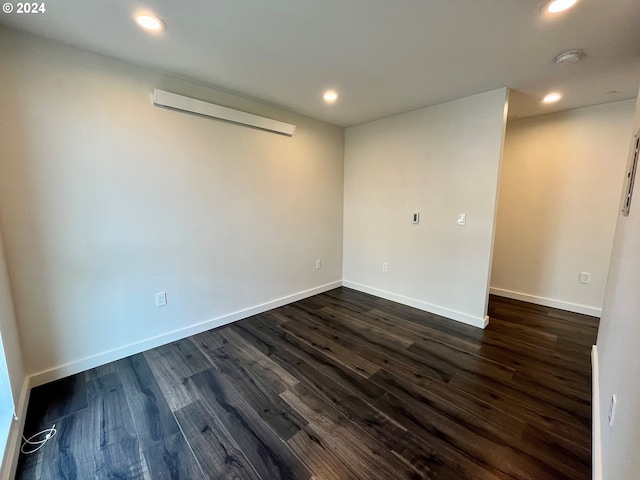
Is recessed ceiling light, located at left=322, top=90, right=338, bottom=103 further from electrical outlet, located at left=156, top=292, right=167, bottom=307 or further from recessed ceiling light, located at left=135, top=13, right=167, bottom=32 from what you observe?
electrical outlet, located at left=156, top=292, right=167, bottom=307

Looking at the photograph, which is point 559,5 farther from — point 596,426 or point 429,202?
point 596,426

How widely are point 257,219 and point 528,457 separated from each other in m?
2.74

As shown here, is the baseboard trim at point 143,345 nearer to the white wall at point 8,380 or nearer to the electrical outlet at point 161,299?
the white wall at point 8,380

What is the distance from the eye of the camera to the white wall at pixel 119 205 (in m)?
1.74

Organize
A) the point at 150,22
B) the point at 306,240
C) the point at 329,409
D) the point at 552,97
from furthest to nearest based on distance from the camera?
the point at 306,240, the point at 552,97, the point at 329,409, the point at 150,22

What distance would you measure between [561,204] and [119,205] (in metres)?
4.58

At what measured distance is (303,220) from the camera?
345 cm

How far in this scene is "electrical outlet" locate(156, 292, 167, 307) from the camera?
2.36m

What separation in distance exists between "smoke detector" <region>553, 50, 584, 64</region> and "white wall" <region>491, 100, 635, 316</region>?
4.93 ft

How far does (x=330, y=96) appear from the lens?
2.65 meters

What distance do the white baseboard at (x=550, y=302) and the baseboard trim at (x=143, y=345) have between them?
2890 millimetres

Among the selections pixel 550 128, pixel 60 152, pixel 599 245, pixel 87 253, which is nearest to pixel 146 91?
pixel 60 152

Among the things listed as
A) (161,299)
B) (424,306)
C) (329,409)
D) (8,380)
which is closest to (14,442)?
(8,380)

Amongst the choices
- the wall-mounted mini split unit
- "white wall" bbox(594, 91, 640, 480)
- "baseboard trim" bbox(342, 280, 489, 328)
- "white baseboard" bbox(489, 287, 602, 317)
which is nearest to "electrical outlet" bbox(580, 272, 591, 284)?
"white baseboard" bbox(489, 287, 602, 317)
